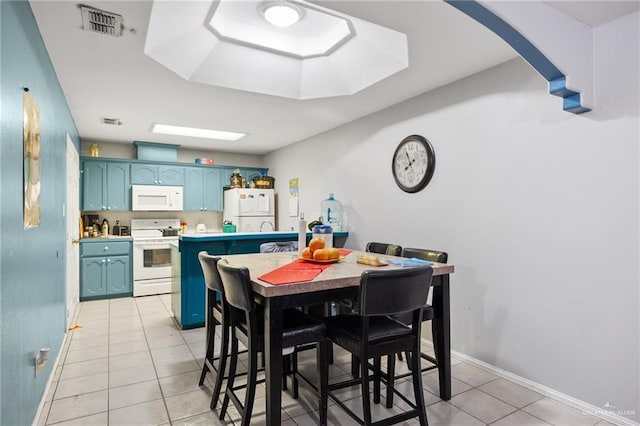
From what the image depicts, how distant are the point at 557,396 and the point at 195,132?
4976 mm

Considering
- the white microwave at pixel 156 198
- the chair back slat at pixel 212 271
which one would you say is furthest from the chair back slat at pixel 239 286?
the white microwave at pixel 156 198

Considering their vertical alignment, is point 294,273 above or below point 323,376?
above

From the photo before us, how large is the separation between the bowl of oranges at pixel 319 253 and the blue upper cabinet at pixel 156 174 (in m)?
4.14

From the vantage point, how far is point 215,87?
326 centimetres

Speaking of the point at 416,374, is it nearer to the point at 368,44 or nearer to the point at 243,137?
the point at 368,44

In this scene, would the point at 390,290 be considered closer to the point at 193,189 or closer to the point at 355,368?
the point at 355,368

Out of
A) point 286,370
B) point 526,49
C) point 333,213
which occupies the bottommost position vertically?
point 286,370

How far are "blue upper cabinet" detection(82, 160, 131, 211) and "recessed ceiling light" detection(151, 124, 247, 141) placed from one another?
1.08m

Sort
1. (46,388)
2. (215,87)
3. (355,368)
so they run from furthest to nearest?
1. (215,87)
2. (355,368)
3. (46,388)

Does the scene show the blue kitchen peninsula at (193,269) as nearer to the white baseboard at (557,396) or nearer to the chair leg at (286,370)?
the chair leg at (286,370)

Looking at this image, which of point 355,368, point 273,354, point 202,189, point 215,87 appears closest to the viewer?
point 273,354

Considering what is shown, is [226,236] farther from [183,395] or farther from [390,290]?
[390,290]

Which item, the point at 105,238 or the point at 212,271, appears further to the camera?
the point at 105,238

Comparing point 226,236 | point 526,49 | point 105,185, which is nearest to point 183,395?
point 226,236
